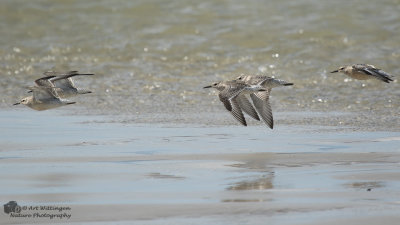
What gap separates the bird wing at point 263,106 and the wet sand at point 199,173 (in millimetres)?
126

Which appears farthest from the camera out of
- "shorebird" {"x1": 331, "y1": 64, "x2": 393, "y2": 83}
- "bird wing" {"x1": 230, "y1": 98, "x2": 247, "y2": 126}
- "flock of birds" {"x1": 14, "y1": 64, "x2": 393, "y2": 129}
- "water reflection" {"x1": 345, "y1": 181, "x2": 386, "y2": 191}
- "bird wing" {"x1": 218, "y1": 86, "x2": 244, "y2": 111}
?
"shorebird" {"x1": 331, "y1": 64, "x2": 393, "y2": 83}

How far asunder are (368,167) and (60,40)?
1047 cm

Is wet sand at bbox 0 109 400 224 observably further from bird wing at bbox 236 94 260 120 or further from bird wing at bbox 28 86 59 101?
bird wing at bbox 28 86 59 101

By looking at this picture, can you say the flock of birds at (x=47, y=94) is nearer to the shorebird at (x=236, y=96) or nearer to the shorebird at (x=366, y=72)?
the shorebird at (x=236, y=96)

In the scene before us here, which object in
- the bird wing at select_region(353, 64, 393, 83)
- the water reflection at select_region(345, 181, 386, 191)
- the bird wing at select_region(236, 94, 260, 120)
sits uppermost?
the bird wing at select_region(353, 64, 393, 83)

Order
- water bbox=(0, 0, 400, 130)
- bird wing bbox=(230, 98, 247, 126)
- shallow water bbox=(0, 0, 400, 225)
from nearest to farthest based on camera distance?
shallow water bbox=(0, 0, 400, 225)
bird wing bbox=(230, 98, 247, 126)
water bbox=(0, 0, 400, 130)

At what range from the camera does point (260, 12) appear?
57.8 feet

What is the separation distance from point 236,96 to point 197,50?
6.33 m

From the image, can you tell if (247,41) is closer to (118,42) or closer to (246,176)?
(118,42)

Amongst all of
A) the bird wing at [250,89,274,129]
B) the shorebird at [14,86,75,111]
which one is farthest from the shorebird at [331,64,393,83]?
the shorebird at [14,86,75,111]

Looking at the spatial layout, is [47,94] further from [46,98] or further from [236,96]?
[236,96]

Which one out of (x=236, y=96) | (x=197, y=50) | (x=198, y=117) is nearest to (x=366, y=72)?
(x=236, y=96)

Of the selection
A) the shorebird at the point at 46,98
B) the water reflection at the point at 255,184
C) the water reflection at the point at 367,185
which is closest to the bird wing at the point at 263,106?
Answer: the shorebird at the point at 46,98

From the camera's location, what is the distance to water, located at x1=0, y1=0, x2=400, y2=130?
11.7 meters
